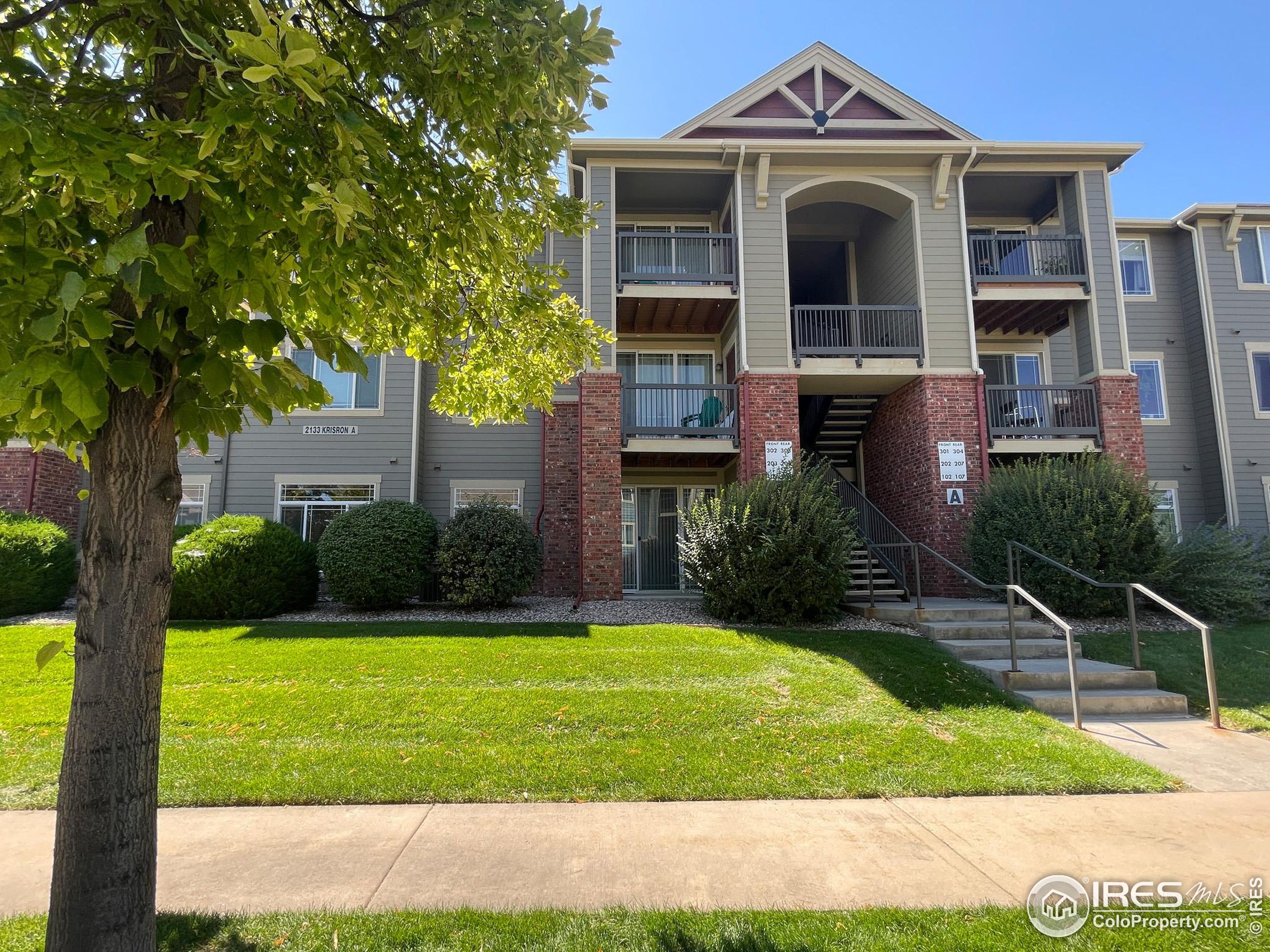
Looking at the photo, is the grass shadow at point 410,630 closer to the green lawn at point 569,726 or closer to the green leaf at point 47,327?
the green lawn at point 569,726

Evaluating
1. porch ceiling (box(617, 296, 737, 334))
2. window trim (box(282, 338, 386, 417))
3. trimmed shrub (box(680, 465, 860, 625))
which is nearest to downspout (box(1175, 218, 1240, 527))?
trimmed shrub (box(680, 465, 860, 625))

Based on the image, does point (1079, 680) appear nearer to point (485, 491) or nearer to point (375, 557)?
point (375, 557)

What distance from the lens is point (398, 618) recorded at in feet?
35.9

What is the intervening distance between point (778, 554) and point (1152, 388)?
12.6 m

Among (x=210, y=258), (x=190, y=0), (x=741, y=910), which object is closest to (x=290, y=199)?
(x=210, y=258)

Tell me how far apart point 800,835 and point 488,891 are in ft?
6.01

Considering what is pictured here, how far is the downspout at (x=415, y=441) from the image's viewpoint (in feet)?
47.1

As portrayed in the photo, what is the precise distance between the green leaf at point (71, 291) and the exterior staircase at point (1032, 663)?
7.77 metres

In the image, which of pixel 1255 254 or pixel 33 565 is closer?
pixel 33 565

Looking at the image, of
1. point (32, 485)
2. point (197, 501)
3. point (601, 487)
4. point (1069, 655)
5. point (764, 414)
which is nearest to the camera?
point (1069, 655)

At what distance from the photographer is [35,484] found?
13336 mm

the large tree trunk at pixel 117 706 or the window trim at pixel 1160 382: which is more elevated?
the window trim at pixel 1160 382

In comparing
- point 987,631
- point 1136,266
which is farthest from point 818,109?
point 987,631

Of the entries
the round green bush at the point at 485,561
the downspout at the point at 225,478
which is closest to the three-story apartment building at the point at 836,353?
the downspout at the point at 225,478
